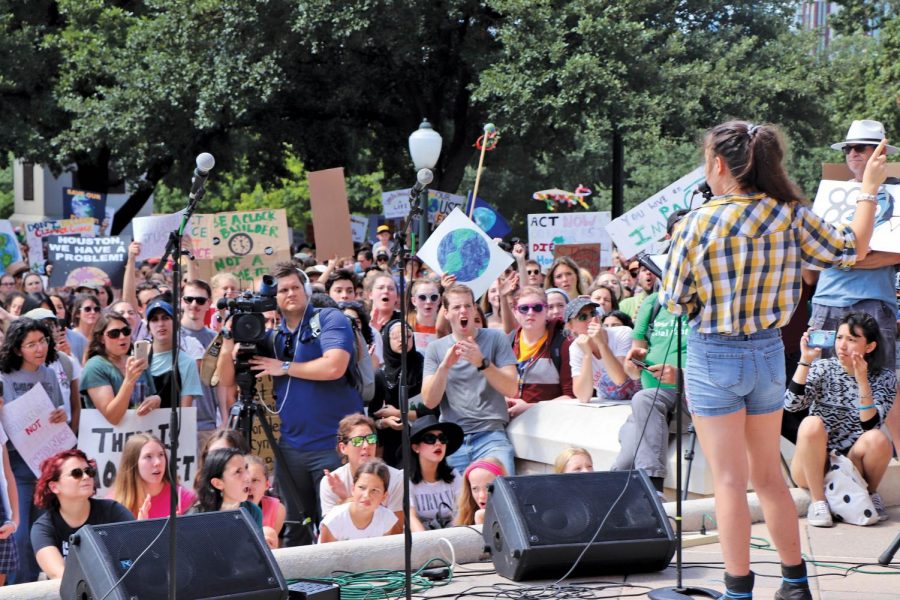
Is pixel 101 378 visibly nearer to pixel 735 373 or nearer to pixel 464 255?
pixel 464 255

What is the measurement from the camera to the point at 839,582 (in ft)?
17.8

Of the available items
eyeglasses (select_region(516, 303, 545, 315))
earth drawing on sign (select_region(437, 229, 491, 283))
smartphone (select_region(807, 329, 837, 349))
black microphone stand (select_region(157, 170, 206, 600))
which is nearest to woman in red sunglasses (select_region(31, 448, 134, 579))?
black microphone stand (select_region(157, 170, 206, 600))

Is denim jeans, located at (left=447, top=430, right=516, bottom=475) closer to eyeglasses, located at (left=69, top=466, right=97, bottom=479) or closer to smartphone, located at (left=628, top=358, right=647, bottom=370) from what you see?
smartphone, located at (left=628, top=358, right=647, bottom=370)

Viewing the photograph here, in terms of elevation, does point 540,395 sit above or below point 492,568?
above

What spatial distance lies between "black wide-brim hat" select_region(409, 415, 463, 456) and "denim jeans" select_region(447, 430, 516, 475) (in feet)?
0.52

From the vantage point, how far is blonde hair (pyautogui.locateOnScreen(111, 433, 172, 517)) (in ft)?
22.2

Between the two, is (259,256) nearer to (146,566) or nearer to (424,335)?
(424,335)

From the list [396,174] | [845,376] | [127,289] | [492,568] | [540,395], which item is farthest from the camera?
[396,174]

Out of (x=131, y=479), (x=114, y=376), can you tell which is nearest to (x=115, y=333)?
(x=114, y=376)

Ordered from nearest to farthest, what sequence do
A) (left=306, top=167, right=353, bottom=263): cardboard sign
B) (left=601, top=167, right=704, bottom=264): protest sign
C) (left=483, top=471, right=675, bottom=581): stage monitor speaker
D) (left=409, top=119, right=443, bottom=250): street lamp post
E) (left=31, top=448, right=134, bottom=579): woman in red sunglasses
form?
(left=483, top=471, right=675, bottom=581): stage monitor speaker < (left=31, top=448, right=134, bottom=579): woman in red sunglasses < (left=601, top=167, right=704, bottom=264): protest sign < (left=306, top=167, right=353, bottom=263): cardboard sign < (left=409, top=119, right=443, bottom=250): street lamp post

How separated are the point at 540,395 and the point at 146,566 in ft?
13.7

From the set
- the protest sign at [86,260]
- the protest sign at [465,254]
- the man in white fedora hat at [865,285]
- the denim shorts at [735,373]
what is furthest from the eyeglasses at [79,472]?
the protest sign at [86,260]

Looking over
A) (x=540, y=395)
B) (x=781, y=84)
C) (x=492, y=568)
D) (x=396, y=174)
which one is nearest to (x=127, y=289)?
(x=540, y=395)

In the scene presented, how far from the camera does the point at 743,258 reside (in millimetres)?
4375
